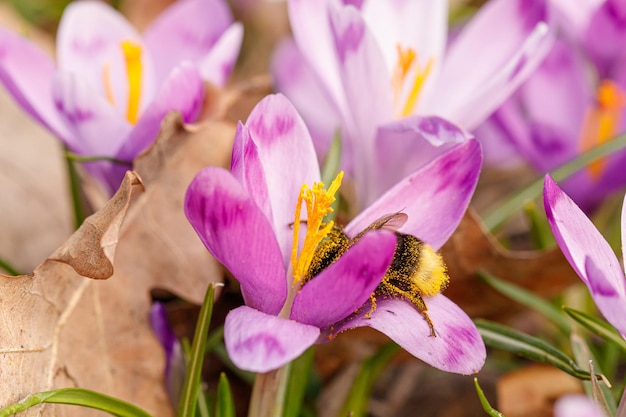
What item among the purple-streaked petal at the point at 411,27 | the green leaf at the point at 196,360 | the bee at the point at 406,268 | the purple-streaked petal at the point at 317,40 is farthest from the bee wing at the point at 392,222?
the purple-streaked petal at the point at 411,27

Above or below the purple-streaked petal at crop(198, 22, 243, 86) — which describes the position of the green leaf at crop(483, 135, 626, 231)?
below

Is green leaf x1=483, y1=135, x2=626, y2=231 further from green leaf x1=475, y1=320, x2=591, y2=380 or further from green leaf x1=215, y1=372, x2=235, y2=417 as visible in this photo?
green leaf x1=215, y1=372, x2=235, y2=417

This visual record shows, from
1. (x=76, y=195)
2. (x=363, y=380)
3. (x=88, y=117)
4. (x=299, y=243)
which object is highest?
(x=88, y=117)

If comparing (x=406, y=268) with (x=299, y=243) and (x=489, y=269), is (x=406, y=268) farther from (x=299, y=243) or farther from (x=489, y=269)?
(x=489, y=269)

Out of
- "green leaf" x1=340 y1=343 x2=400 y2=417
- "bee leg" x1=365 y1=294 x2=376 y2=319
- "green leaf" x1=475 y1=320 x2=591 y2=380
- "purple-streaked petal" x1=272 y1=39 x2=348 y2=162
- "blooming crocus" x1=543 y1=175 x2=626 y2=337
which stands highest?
"blooming crocus" x1=543 y1=175 x2=626 y2=337

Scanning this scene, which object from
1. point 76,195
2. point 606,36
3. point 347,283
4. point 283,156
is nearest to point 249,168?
point 283,156

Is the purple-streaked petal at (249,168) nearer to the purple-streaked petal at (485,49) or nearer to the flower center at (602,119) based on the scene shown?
the purple-streaked petal at (485,49)

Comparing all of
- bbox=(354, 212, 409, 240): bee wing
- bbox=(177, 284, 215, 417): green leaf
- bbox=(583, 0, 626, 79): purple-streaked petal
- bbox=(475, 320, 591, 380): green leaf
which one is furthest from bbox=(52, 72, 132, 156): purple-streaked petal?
bbox=(583, 0, 626, 79): purple-streaked petal
